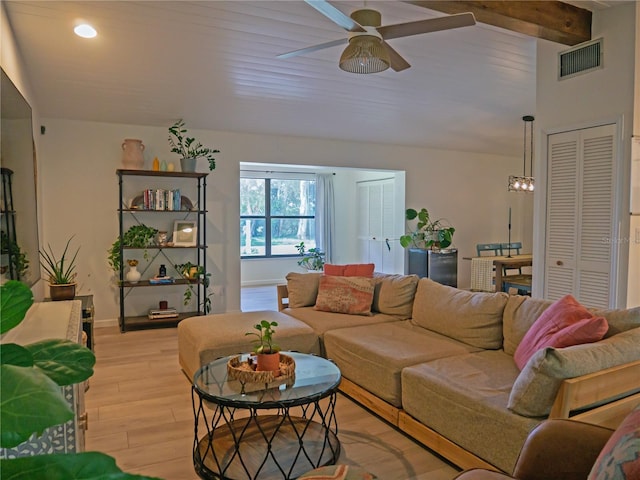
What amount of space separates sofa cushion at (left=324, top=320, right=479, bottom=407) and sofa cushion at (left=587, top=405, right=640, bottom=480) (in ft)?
5.34

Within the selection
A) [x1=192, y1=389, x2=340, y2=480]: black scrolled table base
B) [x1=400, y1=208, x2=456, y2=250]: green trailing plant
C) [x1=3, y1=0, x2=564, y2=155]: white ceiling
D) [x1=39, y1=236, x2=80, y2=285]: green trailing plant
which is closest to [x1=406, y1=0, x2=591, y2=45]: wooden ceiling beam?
[x1=3, y1=0, x2=564, y2=155]: white ceiling

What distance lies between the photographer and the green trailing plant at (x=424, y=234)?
24.5 ft

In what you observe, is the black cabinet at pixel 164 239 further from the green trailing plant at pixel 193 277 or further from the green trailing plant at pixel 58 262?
the green trailing plant at pixel 58 262

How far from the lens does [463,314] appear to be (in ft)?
10.7

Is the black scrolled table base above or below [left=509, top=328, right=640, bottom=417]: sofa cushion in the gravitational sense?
below

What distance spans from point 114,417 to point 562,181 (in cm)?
409

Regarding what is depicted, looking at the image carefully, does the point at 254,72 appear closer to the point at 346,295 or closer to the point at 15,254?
the point at 346,295

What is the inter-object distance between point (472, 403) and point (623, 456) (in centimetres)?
123

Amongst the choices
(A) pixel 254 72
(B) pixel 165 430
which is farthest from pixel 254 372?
(A) pixel 254 72

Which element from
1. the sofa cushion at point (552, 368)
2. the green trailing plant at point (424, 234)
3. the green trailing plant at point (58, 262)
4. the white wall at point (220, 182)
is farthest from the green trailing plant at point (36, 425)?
the green trailing plant at point (424, 234)

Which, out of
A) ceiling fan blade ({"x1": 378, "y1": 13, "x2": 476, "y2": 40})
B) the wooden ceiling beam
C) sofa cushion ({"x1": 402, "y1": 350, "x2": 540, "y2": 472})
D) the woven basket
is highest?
the wooden ceiling beam

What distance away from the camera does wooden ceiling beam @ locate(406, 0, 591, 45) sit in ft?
10.8

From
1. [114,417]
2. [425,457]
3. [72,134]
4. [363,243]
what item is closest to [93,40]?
[72,134]

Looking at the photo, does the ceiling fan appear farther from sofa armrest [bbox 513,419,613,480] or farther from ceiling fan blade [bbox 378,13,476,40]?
sofa armrest [bbox 513,419,613,480]
